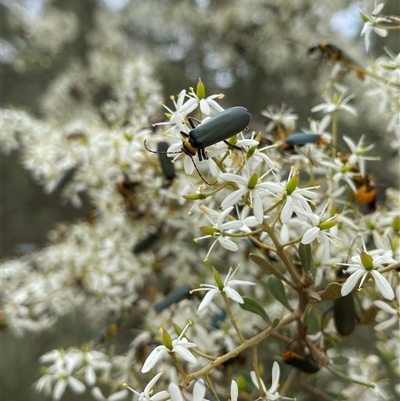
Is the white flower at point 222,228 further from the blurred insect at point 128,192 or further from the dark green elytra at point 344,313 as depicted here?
the blurred insect at point 128,192

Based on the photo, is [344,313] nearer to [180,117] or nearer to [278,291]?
[278,291]

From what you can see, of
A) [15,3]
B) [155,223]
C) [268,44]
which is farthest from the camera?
[15,3]

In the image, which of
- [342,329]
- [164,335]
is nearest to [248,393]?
[342,329]

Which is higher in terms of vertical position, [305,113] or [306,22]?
[306,22]

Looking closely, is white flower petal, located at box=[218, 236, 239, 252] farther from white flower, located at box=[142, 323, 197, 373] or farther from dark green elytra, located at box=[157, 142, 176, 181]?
dark green elytra, located at box=[157, 142, 176, 181]

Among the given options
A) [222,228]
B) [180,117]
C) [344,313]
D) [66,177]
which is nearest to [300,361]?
[344,313]

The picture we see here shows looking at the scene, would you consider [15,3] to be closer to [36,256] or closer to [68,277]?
[36,256]

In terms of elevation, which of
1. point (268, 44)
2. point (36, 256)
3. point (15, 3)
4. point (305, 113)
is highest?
point (15, 3)
